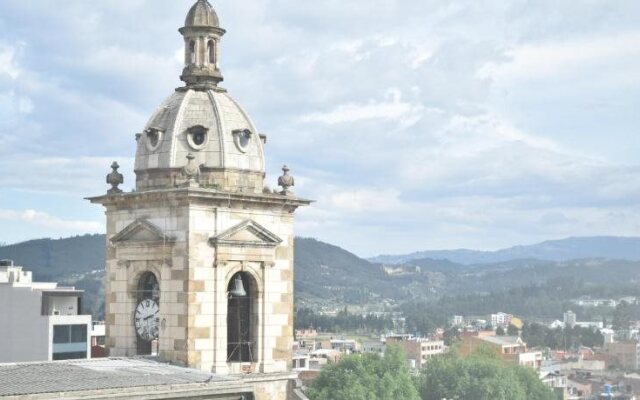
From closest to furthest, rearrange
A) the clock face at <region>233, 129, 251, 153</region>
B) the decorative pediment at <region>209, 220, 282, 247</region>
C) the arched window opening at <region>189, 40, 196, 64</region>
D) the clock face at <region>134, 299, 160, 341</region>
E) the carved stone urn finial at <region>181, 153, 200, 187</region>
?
the carved stone urn finial at <region>181, 153, 200, 187</region>
the decorative pediment at <region>209, 220, 282, 247</region>
the clock face at <region>233, 129, 251, 153</region>
the clock face at <region>134, 299, 160, 341</region>
the arched window opening at <region>189, 40, 196, 64</region>

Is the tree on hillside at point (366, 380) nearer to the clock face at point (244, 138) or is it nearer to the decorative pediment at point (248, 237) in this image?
the decorative pediment at point (248, 237)

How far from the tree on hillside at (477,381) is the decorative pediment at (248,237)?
420 feet

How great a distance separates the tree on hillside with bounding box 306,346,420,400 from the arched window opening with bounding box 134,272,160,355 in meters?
93.3

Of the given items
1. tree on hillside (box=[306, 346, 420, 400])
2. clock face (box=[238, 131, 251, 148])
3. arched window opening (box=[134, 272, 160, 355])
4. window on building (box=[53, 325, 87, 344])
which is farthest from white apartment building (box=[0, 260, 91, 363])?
clock face (box=[238, 131, 251, 148])

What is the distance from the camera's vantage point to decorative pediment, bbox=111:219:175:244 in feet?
98.1

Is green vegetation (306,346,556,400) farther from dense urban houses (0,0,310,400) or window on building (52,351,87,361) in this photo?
dense urban houses (0,0,310,400)

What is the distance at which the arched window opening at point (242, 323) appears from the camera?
102 feet

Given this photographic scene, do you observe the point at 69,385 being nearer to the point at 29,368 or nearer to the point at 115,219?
the point at 29,368

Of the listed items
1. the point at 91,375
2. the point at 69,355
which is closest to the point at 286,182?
the point at 91,375

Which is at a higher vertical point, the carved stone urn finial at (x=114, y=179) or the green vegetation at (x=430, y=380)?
the carved stone urn finial at (x=114, y=179)

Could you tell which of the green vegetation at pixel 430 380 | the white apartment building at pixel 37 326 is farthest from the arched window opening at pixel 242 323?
the green vegetation at pixel 430 380

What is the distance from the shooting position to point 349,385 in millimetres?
127375

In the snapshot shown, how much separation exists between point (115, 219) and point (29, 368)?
5973 mm

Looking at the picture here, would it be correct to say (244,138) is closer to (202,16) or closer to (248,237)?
(248,237)
